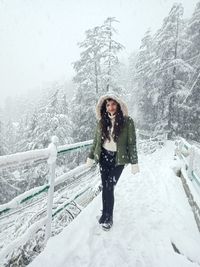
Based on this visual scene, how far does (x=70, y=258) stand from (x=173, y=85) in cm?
2366

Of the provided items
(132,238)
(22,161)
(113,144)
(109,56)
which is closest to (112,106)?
(113,144)

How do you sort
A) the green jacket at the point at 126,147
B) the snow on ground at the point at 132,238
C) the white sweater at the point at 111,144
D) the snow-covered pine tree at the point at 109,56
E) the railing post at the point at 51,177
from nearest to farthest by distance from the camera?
the snow on ground at the point at 132,238 → the railing post at the point at 51,177 → the green jacket at the point at 126,147 → the white sweater at the point at 111,144 → the snow-covered pine tree at the point at 109,56

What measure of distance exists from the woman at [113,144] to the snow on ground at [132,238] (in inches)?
16.2

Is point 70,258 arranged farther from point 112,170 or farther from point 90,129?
point 90,129

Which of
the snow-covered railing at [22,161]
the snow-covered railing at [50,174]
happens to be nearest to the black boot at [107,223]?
the snow-covered railing at [50,174]

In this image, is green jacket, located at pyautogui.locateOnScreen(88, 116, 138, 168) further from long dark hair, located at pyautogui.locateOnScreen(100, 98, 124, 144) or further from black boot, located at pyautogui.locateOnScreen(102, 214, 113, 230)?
black boot, located at pyautogui.locateOnScreen(102, 214, 113, 230)

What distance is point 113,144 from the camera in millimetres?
4078

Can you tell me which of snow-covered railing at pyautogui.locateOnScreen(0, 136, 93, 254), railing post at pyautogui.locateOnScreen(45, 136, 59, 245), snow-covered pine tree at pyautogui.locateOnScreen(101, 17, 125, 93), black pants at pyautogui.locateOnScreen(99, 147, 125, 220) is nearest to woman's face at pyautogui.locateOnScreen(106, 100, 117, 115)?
black pants at pyautogui.locateOnScreen(99, 147, 125, 220)

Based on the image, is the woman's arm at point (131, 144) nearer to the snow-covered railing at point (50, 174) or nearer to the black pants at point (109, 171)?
the black pants at point (109, 171)

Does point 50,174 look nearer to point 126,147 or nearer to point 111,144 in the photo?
point 111,144

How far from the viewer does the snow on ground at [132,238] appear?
3342 millimetres

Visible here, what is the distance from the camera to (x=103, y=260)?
333 centimetres

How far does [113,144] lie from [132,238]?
1.53 meters

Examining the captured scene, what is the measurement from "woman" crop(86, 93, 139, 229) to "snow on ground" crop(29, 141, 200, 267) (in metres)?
0.41
